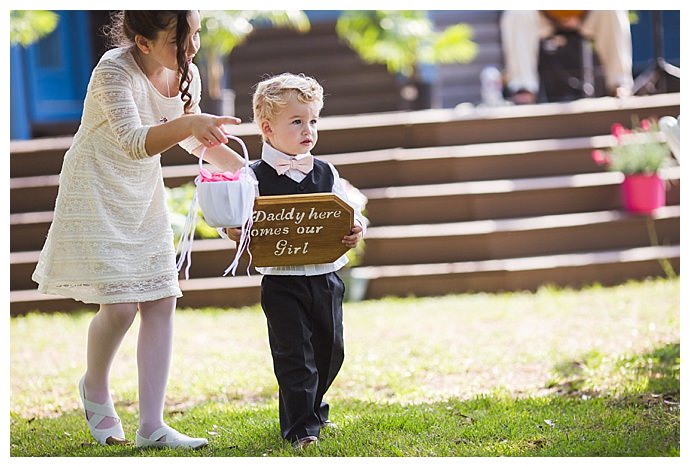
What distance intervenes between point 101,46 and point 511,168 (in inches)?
176

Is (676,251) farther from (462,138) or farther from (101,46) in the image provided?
(101,46)

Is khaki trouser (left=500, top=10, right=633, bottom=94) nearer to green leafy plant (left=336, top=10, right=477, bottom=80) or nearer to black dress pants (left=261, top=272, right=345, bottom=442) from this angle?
green leafy plant (left=336, top=10, right=477, bottom=80)

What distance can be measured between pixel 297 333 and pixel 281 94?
0.71m

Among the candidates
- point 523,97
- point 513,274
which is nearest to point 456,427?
point 513,274

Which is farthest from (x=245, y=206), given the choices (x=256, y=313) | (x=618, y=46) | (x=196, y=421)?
(x=618, y=46)

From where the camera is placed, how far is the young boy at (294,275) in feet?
9.02

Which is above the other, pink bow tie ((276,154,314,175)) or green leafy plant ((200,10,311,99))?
green leafy plant ((200,10,311,99))

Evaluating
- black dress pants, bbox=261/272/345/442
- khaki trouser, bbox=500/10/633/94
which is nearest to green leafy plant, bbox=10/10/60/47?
khaki trouser, bbox=500/10/633/94

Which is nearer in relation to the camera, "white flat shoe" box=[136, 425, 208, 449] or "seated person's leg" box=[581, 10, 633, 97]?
"white flat shoe" box=[136, 425, 208, 449]

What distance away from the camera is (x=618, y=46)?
259 inches

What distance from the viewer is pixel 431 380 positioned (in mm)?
3896

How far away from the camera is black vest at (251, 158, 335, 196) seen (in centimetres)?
278

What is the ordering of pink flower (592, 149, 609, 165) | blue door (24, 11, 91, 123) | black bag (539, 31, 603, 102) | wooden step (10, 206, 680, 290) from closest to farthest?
1. wooden step (10, 206, 680, 290)
2. pink flower (592, 149, 609, 165)
3. black bag (539, 31, 603, 102)
4. blue door (24, 11, 91, 123)

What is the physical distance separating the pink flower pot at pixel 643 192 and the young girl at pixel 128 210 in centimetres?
377
